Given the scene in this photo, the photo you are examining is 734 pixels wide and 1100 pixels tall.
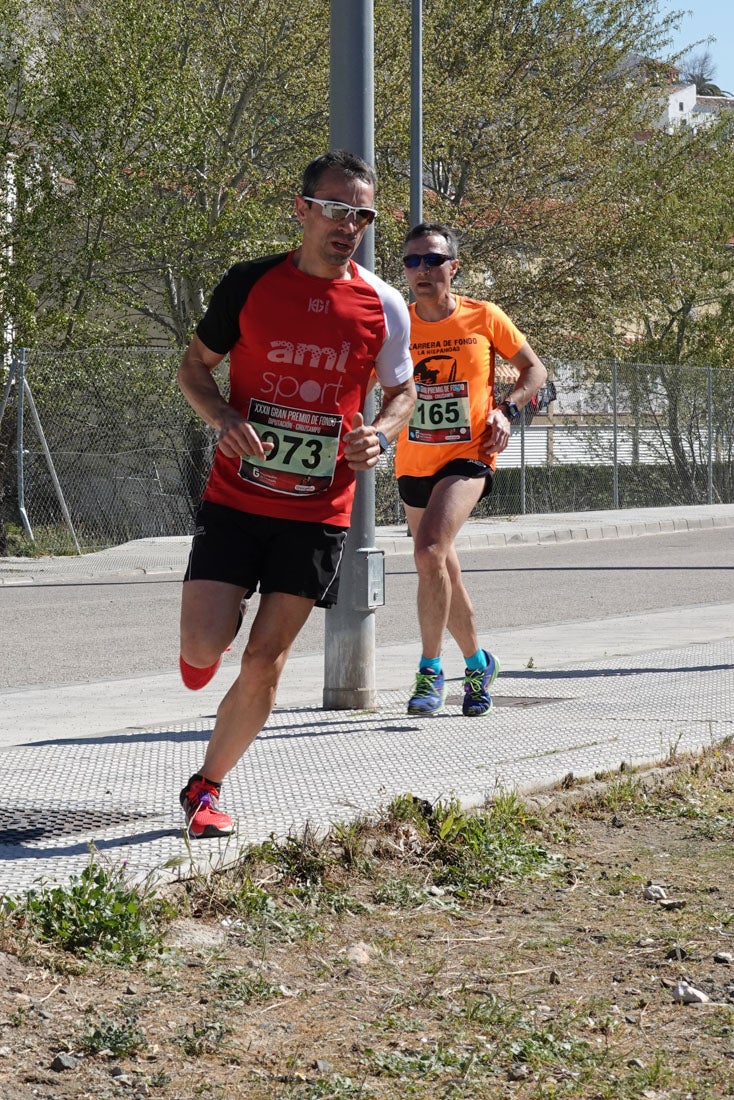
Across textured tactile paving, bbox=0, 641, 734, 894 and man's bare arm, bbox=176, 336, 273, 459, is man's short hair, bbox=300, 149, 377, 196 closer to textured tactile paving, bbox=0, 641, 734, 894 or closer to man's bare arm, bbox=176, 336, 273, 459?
man's bare arm, bbox=176, 336, 273, 459

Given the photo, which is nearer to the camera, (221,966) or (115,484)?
(221,966)

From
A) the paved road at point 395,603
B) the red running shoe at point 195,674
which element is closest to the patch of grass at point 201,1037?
the red running shoe at point 195,674

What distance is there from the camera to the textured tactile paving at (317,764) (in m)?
4.20

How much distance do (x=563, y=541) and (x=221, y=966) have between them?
62.8 feet

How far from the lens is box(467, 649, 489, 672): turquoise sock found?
6.73 meters

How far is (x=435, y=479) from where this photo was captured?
22.3ft

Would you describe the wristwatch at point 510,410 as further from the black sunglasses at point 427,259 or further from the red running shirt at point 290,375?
the red running shirt at point 290,375

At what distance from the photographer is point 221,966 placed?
338cm

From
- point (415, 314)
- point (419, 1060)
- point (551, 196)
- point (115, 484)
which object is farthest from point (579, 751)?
point (551, 196)

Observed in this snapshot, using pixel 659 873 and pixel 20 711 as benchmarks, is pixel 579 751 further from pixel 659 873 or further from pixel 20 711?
pixel 20 711

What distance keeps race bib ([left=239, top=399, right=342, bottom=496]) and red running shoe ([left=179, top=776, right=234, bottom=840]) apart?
88 centimetres

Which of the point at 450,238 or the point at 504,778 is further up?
the point at 450,238

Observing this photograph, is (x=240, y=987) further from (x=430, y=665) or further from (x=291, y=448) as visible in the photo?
(x=430, y=665)

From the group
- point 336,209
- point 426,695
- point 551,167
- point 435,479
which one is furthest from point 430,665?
point 551,167
